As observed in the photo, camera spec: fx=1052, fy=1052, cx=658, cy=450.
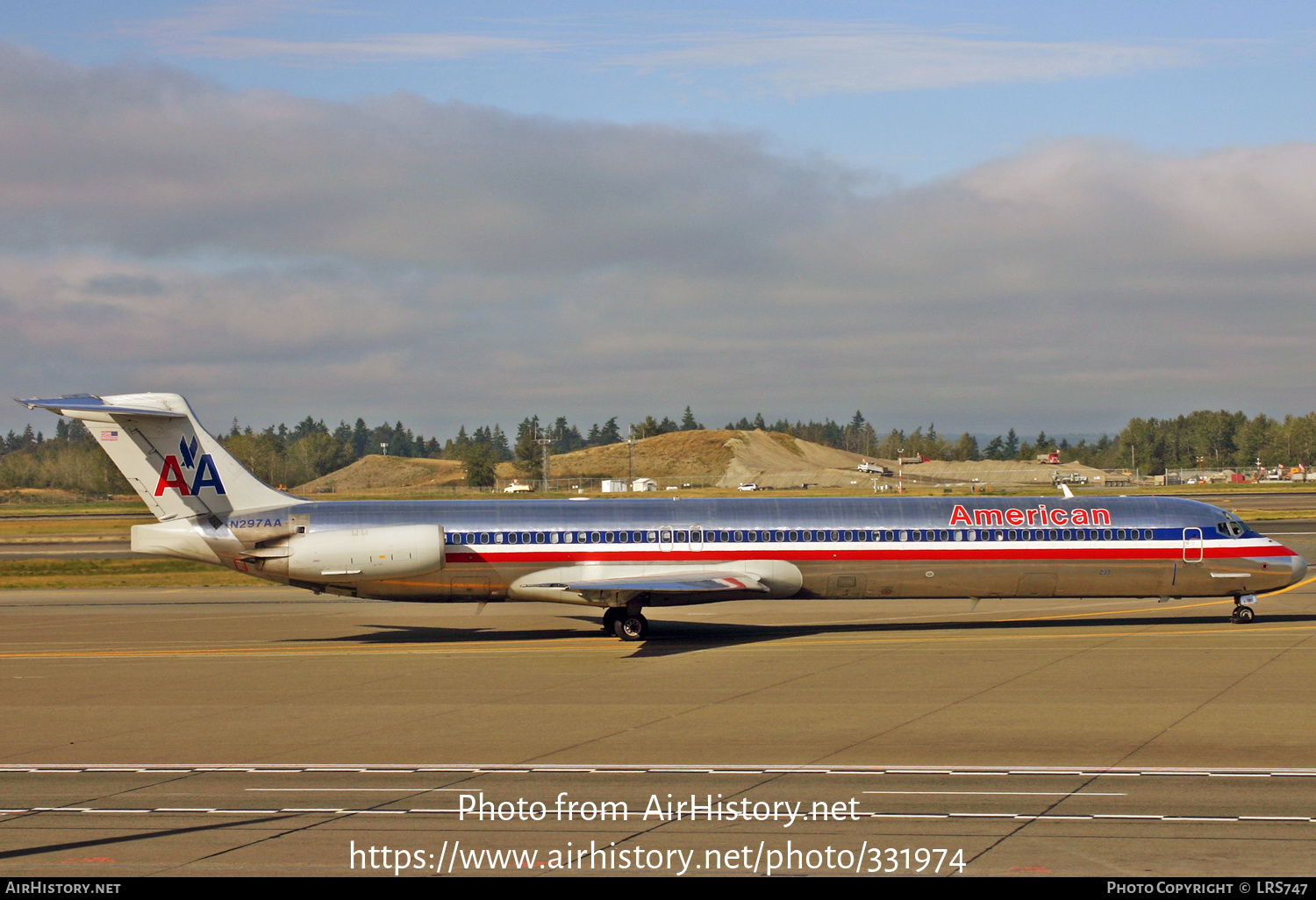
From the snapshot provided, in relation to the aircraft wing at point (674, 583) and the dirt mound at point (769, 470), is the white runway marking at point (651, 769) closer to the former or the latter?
the aircraft wing at point (674, 583)

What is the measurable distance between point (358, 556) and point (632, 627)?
7515 mm

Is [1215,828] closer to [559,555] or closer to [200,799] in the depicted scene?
[200,799]

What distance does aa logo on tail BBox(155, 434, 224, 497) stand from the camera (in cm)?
2869

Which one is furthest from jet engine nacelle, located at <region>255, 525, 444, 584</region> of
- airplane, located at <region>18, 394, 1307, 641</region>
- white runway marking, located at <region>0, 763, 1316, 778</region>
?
white runway marking, located at <region>0, 763, 1316, 778</region>

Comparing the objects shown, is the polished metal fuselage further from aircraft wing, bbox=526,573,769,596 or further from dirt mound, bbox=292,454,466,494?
dirt mound, bbox=292,454,466,494

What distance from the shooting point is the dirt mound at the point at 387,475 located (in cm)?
17725

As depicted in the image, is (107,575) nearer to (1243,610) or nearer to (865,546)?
(865,546)

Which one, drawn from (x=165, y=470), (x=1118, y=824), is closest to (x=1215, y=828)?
(x=1118, y=824)

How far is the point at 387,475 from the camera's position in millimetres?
188125

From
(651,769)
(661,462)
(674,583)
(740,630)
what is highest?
(661,462)

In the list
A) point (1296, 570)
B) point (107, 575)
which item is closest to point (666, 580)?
point (1296, 570)

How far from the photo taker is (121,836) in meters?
12.0

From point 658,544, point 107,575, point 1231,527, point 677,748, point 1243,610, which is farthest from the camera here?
point 107,575

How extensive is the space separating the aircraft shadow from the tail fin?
4703 millimetres
